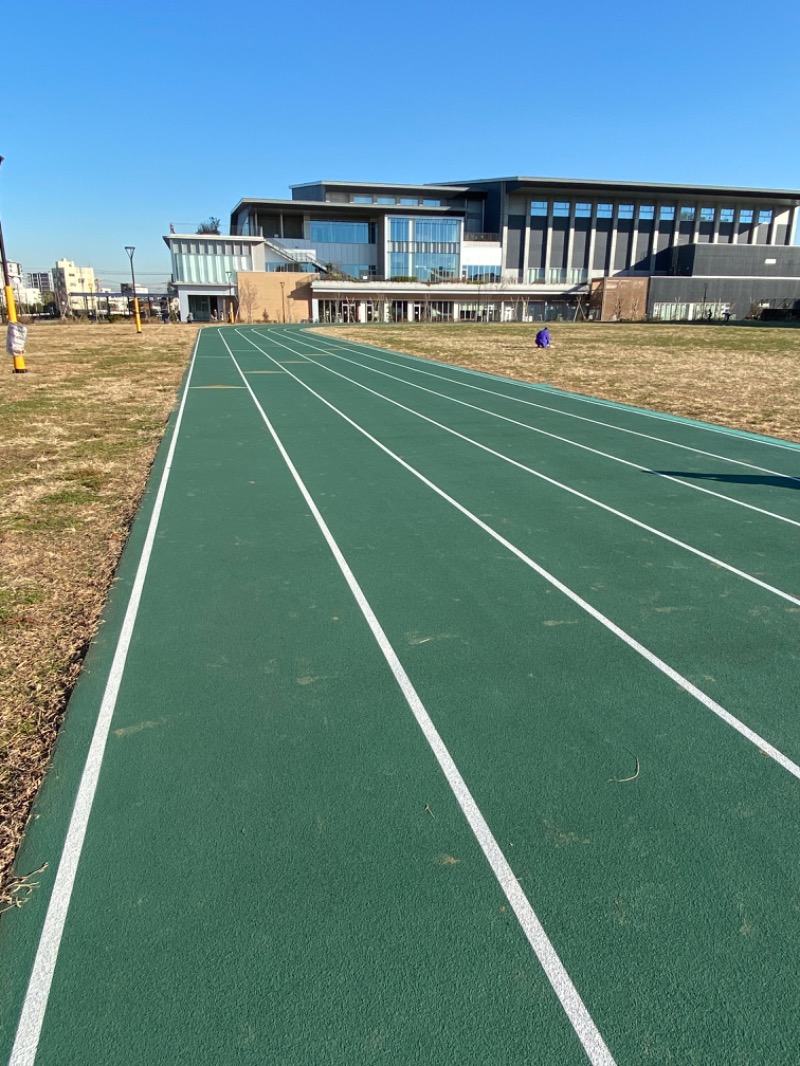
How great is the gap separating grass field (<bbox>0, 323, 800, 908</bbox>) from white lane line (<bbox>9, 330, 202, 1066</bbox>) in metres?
0.19

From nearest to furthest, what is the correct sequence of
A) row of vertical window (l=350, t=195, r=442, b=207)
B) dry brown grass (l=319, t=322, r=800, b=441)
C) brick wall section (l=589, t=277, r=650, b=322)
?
dry brown grass (l=319, t=322, r=800, b=441) → brick wall section (l=589, t=277, r=650, b=322) → row of vertical window (l=350, t=195, r=442, b=207)

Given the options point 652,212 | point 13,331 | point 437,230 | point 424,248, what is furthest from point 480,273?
point 13,331

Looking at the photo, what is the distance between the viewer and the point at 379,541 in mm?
6801

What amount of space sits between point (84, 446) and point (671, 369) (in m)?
20.5

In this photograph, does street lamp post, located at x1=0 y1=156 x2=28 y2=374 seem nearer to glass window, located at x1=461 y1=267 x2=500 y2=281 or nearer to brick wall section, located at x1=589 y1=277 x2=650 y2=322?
glass window, located at x1=461 y1=267 x2=500 y2=281

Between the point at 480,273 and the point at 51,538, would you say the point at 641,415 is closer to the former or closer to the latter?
the point at 51,538

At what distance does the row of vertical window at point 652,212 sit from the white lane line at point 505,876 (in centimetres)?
8660

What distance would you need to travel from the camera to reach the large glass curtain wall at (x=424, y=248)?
76688mm

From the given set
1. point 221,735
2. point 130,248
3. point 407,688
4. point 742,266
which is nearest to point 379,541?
point 407,688

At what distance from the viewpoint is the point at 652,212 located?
275 ft

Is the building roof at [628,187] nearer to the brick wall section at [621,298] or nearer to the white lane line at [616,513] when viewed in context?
the brick wall section at [621,298]

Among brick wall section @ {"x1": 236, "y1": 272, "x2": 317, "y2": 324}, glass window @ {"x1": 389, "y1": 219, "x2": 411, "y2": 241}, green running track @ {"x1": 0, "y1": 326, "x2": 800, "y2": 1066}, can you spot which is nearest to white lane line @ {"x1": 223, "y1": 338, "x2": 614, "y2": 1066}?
green running track @ {"x1": 0, "y1": 326, "x2": 800, "y2": 1066}

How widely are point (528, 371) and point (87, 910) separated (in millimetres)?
22514

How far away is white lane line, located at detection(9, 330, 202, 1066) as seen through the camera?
223cm
